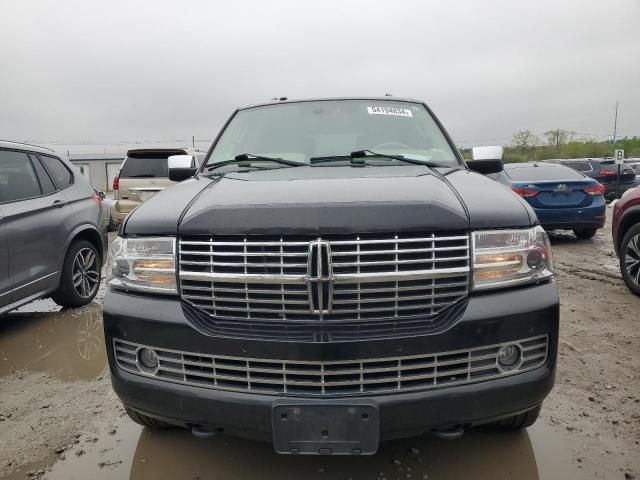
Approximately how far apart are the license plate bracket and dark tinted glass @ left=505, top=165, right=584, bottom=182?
7970 millimetres

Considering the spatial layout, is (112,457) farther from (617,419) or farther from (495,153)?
(495,153)

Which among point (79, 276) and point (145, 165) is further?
point (145, 165)

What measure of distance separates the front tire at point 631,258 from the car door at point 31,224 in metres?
5.73

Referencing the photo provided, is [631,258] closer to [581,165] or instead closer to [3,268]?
[3,268]

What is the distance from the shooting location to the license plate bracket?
188cm

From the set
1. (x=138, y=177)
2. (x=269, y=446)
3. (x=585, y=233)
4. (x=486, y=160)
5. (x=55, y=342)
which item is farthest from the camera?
(x=138, y=177)

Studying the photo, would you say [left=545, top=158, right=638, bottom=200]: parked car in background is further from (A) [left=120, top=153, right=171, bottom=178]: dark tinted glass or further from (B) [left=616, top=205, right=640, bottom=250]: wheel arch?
(A) [left=120, top=153, right=171, bottom=178]: dark tinted glass

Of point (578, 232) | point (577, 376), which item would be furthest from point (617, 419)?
point (578, 232)

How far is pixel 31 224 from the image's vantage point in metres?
4.37

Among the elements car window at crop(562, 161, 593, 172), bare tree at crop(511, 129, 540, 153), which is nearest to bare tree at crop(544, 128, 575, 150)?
bare tree at crop(511, 129, 540, 153)

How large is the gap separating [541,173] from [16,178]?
827 cm

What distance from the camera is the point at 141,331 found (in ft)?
6.95

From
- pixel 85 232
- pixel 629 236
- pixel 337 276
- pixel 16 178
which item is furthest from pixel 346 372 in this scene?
pixel 629 236

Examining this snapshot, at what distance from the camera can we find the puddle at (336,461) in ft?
7.72
